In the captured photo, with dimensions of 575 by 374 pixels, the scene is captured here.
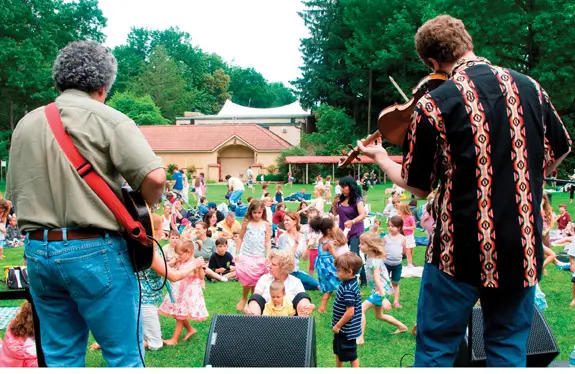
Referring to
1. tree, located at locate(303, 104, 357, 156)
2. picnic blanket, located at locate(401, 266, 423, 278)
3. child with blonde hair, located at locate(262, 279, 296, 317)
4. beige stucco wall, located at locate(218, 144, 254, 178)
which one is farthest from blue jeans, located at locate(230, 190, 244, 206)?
beige stucco wall, located at locate(218, 144, 254, 178)

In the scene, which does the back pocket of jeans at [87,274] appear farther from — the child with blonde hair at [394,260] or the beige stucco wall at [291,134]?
the beige stucco wall at [291,134]

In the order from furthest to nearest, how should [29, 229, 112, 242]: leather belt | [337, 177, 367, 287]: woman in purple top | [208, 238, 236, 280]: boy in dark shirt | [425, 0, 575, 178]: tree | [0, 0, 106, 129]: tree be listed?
[0, 0, 106, 129]: tree, [425, 0, 575, 178]: tree, [208, 238, 236, 280]: boy in dark shirt, [337, 177, 367, 287]: woman in purple top, [29, 229, 112, 242]: leather belt

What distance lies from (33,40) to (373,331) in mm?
45291

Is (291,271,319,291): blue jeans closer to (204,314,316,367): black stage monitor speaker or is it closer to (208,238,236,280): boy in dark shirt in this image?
(208,238,236,280): boy in dark shirt

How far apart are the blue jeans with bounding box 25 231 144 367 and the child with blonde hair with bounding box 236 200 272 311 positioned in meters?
4.88

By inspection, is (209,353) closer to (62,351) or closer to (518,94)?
(62,351)

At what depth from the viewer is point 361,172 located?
133 feet

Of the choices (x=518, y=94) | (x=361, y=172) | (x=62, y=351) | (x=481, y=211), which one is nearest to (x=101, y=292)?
(x=62, y=351)

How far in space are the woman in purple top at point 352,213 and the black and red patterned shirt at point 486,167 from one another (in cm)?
643

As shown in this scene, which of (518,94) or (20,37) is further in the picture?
(20,37)

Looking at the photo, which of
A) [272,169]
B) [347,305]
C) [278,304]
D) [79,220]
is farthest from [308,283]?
[272,169]

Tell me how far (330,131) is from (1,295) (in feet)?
152

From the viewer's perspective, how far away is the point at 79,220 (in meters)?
2.61

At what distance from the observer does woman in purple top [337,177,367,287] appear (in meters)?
9.07
